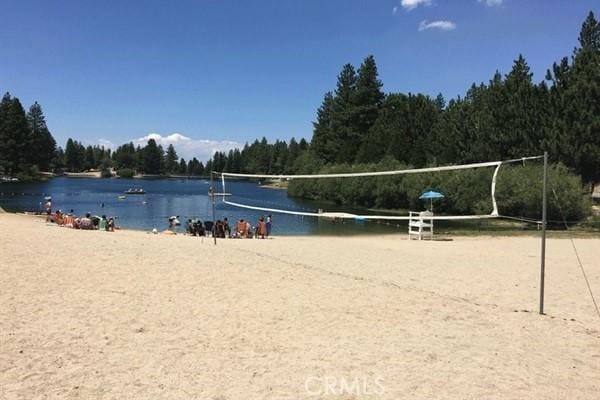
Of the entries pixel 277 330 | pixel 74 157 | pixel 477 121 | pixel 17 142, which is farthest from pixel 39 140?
pixel 277 330

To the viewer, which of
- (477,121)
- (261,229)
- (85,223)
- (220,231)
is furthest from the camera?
(477,121)

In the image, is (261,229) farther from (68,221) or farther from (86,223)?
(68,221)

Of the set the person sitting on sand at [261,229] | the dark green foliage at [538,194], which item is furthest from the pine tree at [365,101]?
the person sitting on sand at [261,229]

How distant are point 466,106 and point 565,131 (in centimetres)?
2276

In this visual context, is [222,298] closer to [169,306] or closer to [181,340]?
[169,306]

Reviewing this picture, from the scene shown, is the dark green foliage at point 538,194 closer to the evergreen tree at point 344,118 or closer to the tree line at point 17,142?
the evergreen tree at point 344,118

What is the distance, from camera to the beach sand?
5.33 meters

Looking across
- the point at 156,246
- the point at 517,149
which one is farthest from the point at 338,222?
the point at 156,246

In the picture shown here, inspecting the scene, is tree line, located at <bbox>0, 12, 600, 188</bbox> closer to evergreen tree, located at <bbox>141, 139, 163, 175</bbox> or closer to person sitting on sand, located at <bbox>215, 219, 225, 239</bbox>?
person sitting on sand, located at <bbox>215, 219, 225, 239</bbox>

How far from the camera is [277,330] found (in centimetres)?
716

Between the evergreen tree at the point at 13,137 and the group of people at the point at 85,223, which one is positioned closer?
the group of people at the point at 85,223

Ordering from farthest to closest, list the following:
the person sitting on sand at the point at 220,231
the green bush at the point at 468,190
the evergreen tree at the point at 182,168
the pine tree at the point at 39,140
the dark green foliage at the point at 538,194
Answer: the evergreen tree at the point at 182,168
the pine tree at the point at 39,140
the green bush at the point at 468,190
the dark green foliage at the point at 538,194
the person sitting on sand at the point at 220,231

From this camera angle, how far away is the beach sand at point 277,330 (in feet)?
17.5

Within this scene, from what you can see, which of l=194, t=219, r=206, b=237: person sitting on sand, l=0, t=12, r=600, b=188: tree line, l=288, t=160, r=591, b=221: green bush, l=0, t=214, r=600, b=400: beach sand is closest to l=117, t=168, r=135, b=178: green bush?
l=0, t=12, r=600, b=188: tree line
